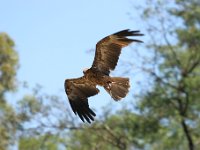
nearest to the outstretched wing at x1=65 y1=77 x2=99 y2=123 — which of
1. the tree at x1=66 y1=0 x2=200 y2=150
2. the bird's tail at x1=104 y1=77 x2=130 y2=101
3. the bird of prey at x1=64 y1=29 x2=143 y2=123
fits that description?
the bird of prey at x1=64 y1=29 x2=143 y2=123

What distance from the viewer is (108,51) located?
7.99m

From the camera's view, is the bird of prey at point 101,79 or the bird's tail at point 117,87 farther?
the bird of prey at point 101,79

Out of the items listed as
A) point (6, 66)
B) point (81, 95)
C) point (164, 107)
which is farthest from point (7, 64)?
point (81, 95)

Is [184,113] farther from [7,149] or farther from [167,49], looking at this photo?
[7,149]

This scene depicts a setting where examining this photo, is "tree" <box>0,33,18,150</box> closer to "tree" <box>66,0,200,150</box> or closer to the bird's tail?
"tree" <box>66,0,200,150</box>

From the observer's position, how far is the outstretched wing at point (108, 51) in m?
7.88

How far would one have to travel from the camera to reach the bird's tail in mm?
7642

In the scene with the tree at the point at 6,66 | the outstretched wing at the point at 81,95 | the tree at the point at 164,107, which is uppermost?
the tree at the point at 6,66

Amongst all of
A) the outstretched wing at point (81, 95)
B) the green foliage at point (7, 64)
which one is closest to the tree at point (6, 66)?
the green foliage at point (7, 64)

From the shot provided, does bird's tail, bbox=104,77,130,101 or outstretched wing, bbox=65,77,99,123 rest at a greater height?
outstretched wing, bbox=65,77,99,123

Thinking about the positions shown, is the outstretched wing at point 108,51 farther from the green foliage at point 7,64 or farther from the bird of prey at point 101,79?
the green foliage at point 7,64

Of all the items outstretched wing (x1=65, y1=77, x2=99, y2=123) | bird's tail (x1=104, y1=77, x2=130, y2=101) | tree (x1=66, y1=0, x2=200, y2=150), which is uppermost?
tree (x1=66, y1=0, x2=200, y2=150)

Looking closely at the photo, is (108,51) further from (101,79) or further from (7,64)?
(7,64)

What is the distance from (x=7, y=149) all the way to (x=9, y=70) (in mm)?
4213
